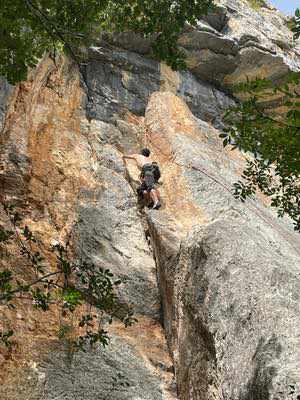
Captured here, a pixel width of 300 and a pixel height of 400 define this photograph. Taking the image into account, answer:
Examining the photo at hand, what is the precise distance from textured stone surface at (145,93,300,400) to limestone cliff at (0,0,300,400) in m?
0.03

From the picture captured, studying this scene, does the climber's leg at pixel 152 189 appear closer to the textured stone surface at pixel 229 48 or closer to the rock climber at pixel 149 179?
the rock climber at pixel 149 179

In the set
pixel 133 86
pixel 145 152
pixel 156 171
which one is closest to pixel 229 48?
pixel 133 86

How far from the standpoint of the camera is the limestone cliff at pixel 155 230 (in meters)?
8.96

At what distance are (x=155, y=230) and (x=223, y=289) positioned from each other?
13.3 ft

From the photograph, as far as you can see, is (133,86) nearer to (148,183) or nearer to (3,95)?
(148,183)

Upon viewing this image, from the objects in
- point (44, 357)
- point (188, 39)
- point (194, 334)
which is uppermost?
point (188, 39)

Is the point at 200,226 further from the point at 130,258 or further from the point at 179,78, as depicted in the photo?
the point at 179,78

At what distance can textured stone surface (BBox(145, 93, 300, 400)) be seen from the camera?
782cm

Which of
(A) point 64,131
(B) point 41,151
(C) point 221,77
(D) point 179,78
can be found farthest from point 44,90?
(C) point 221,77

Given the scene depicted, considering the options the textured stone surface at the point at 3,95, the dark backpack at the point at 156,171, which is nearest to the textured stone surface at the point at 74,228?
the dark backpack at the point at 156,171

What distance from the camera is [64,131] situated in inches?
667

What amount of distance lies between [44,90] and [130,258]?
25.3 ft

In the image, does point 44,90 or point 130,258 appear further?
point 44,90

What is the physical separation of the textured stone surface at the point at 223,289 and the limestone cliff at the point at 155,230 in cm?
3
